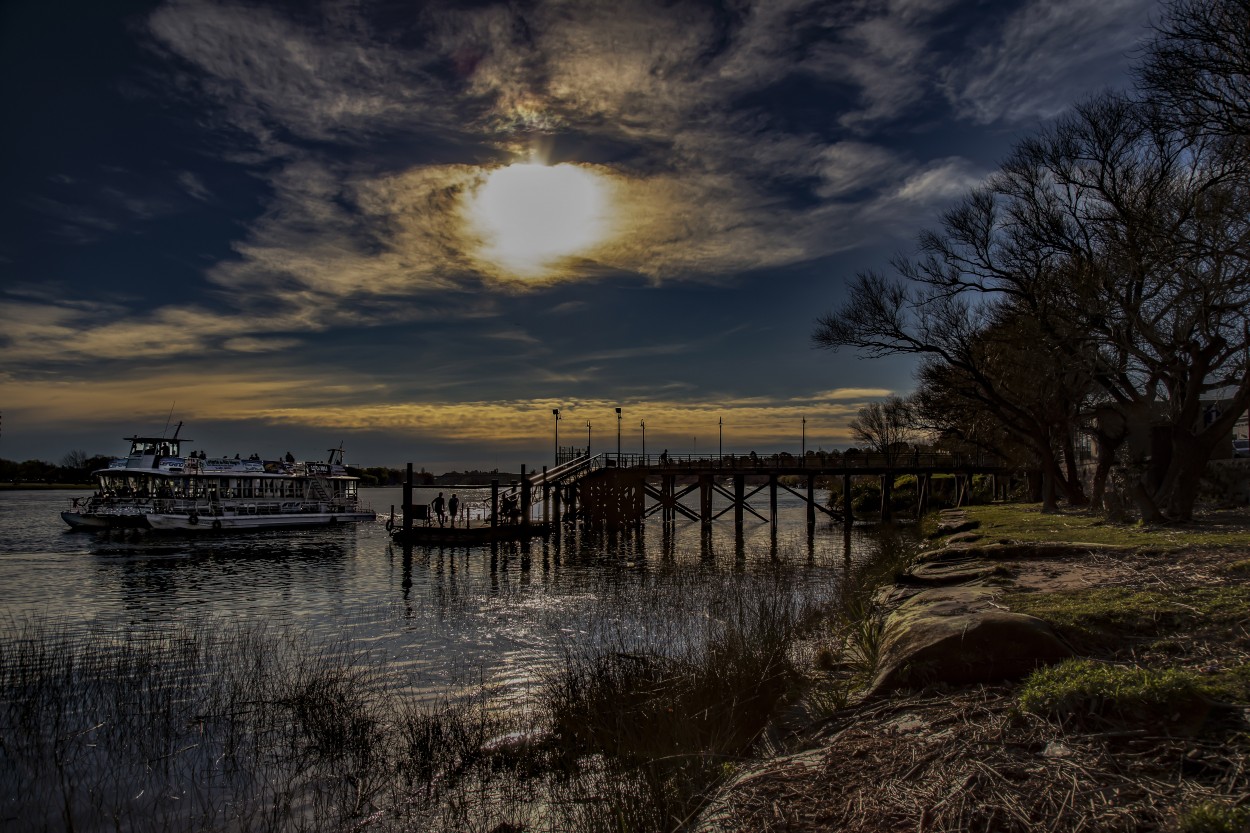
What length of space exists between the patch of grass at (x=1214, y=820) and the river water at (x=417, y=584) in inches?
385

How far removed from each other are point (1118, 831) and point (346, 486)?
71.9 metres

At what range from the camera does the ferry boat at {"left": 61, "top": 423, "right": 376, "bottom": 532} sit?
52469mm

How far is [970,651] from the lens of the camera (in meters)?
6.46

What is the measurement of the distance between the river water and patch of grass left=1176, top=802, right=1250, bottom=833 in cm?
977

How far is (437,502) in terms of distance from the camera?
48.5 metres

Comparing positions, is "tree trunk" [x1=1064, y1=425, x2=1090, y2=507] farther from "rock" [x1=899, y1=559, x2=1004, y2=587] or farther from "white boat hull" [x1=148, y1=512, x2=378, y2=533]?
"white boat hull" [x1=148, y1=512, x2=378, y2=533]

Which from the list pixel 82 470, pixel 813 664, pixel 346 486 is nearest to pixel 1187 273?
pixel 813 664

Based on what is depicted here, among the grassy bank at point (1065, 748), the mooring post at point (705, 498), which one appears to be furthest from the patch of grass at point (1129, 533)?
the mooring post at point (705, 498)

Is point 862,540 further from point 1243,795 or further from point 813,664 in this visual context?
point 1243,795

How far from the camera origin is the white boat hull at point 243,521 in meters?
51.9

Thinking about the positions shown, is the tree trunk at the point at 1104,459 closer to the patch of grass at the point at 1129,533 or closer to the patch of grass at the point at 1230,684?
the patch of grass at the point at 1129,533

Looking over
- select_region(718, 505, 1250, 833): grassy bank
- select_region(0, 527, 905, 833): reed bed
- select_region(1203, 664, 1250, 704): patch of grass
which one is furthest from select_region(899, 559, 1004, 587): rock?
select_region(1203, 664, 1250, 704): patch of grass

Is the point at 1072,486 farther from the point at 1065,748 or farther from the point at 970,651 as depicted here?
the point at 1065,748

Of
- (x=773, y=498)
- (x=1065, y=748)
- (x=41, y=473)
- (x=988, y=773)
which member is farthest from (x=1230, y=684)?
(x=41, y=473)
